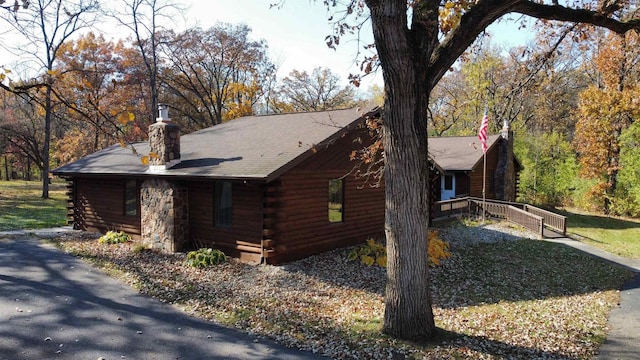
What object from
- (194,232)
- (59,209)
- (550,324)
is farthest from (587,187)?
(59,209)

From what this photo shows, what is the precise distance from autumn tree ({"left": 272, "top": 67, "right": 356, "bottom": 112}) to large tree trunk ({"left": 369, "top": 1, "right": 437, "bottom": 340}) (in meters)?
33.2

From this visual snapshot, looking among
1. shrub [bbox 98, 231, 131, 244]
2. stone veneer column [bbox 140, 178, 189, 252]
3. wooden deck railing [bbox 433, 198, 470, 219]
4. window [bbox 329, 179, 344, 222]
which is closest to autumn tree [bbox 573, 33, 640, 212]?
wooden deck railing [bbox 433, 198, 470, 219]

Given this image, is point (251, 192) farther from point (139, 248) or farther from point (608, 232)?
point (608, 232)

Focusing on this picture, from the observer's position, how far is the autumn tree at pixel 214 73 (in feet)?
108

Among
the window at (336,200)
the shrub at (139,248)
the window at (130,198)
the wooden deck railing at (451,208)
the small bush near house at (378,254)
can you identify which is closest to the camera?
the small bush near house at (378,254)

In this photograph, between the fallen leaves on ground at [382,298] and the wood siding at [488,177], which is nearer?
the fallen leaves on ground at [382,298]

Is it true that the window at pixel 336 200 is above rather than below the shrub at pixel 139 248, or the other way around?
above

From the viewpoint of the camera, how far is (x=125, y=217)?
1560cm

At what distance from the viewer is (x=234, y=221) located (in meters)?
12.5

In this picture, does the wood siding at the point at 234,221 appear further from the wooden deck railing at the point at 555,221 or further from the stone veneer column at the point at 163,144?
the wooden deck railing at the point at 555,221

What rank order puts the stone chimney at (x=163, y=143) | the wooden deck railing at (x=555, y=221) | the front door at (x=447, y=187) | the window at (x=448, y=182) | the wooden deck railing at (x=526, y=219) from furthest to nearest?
the window at (x=448, y=182) < the front door at (x=447, y=187) < the wooden deck railing at (x=555, y=221) < the wooden deck railing at (x=526, y=219) < the stone chimney at (x=163, y=143)

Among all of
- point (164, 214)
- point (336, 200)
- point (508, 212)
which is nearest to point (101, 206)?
point (164, 214)

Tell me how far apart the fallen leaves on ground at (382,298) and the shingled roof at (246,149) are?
2607 mm

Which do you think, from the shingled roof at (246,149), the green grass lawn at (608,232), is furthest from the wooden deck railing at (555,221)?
the shingled roof at (246,149)
